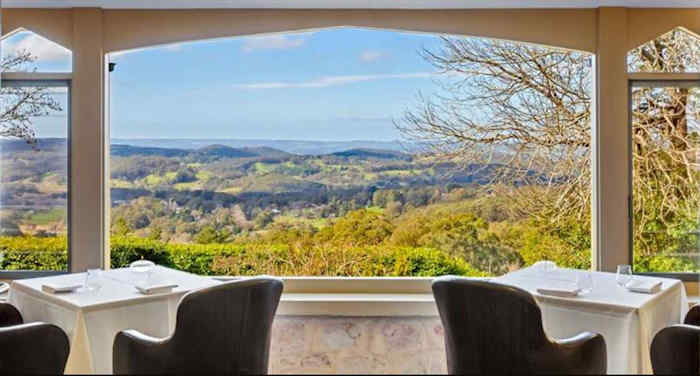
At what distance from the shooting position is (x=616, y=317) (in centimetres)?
191

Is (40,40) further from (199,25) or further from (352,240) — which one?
(352,240)

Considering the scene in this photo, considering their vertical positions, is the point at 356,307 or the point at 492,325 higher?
the point at 492,325

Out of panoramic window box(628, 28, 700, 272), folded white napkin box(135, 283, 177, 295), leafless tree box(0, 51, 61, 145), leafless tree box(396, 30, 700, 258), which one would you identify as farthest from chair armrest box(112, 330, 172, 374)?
panoramic window box(628, 28, 700, 272)

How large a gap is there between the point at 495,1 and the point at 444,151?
1.18m

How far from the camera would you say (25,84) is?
11.0 feet

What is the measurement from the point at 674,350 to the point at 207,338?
186cm

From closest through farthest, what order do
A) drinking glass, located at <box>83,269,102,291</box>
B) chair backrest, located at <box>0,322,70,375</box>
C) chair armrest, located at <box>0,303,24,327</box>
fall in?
1. chair backrest, located at <box>0,322,70,375</box>
2. drinking glass, located at <box>83,269,102,291</box>
3. chair armrest, located at <box>0,303,24,327</box>

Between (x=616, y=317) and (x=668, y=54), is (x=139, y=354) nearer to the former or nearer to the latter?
(x=616, y=317)

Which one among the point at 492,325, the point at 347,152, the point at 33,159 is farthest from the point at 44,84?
the point at 492,325

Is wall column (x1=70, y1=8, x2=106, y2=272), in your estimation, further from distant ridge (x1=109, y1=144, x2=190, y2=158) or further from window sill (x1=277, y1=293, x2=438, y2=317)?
window sill (x1=277, y1=293, x2=438, y2=317)

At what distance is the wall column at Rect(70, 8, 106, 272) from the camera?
3229mm

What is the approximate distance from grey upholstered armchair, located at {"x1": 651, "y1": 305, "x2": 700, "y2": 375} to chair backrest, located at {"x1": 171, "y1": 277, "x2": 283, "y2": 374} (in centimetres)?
159

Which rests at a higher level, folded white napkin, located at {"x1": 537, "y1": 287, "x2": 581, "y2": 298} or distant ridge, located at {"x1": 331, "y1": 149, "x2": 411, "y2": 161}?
distant ridge, located at {"x1": 331, "y1": 149, "x2": 411, "y2": 161}

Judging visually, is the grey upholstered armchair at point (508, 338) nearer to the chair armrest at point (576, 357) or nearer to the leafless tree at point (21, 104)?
the chair armrest at point (576, 357)
